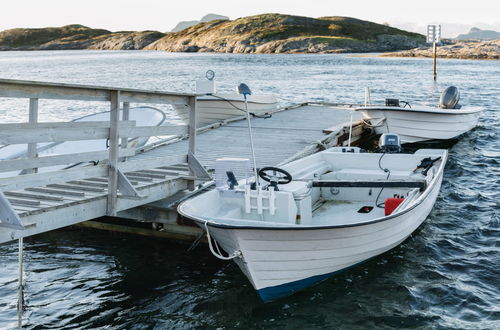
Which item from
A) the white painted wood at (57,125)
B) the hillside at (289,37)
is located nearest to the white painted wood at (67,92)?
the white painted wood at (57,125)

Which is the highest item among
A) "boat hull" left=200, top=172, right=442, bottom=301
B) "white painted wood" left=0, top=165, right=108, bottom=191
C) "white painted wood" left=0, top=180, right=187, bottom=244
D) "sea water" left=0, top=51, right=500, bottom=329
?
"white painted wood" left=0, top=165, right=108, bottom=191

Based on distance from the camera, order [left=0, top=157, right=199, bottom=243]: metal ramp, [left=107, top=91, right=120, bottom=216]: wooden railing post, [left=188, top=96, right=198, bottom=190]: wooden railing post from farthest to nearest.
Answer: [left=188, top=96, right=198, bottom=190]: wooden railing post
[left=107, top=91, right=120, bottom=216]: wooden railing post
[left=0, top=157, right=199, bottom=243]: metal ramp

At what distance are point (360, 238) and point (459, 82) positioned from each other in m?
41.3

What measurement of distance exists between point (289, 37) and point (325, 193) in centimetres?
14766

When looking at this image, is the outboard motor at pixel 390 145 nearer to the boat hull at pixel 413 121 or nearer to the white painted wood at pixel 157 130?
the white painted wood at pixel 157 130

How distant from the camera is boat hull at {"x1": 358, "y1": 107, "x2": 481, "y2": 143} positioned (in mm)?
17625

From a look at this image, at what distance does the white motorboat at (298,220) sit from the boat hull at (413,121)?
706 centimetres

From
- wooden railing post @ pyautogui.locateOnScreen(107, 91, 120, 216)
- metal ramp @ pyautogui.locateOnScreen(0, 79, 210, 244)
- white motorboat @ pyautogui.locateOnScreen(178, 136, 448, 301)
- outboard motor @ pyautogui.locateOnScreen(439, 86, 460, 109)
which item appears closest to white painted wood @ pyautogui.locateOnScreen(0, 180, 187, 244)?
metal ramp @ pyautogui.locateOnScreen(0, 79, 210, 244)

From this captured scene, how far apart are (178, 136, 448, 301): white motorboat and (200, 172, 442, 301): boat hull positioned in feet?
0.04

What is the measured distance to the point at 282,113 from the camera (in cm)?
2041

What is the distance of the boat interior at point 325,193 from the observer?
308 inches

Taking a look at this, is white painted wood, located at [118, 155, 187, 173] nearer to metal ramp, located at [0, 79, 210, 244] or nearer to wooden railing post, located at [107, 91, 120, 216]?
metal ramp, located at [0, 79, 210, 244]

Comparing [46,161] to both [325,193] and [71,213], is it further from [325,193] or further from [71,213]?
[325,193]

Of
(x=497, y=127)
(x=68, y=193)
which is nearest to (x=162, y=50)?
(x=497, y=127)
